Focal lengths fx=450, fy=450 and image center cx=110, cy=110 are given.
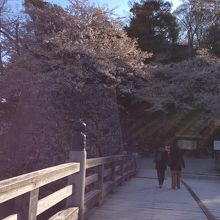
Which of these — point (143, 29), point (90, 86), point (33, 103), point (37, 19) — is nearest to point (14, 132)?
point (33, 103)

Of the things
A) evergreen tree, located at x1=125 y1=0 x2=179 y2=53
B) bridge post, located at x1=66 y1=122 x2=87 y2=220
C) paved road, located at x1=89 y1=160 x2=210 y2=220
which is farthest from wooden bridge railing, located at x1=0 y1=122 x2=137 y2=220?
evergreen tree, located at x1=125 y1=0 x2=179 y2=53

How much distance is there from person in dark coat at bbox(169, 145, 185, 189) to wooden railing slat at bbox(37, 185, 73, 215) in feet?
28.6

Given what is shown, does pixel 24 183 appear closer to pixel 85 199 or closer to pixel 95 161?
pixel 85 199

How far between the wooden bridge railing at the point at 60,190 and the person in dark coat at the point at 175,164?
3.33 metres

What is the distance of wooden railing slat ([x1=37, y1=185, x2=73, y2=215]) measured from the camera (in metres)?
4.93

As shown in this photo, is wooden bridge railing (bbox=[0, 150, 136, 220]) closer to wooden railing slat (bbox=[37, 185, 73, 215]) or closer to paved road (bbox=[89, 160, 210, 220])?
wooden railing slat (bbox=[37, 185, 73, 215])

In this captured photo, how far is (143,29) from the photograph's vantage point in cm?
3878

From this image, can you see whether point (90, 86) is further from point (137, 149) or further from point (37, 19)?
point (137, 149)

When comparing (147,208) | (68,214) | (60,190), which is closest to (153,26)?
(147,208)

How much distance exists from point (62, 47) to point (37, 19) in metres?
3.13

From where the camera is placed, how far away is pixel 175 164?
15.5m

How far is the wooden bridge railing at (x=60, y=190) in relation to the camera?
4.02 meters

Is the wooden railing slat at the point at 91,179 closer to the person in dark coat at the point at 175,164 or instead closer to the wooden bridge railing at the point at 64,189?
the wooden bridge railing at the point at 64,189

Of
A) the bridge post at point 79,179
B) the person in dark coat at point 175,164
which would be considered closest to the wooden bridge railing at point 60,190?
the bridge post at point 79,179
